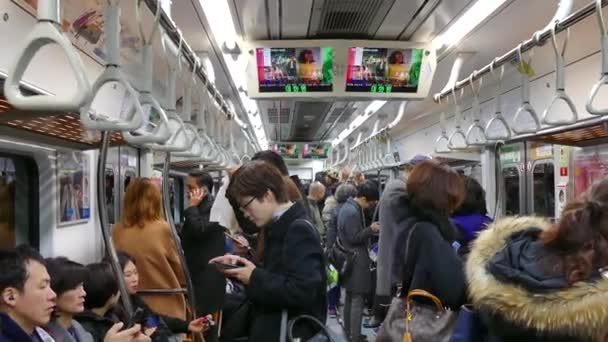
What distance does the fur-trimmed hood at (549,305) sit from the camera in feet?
5.29

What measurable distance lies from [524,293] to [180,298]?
257 centimetres

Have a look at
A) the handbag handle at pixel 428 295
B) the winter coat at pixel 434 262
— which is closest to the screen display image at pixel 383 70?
the winter coat at pixel 434 262

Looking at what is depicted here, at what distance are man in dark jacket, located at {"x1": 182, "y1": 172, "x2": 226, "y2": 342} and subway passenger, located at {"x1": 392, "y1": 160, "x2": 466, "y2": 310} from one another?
5.19ft

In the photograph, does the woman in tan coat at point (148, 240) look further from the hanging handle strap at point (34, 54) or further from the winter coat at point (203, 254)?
the hanging handle strap at point (34, 54)

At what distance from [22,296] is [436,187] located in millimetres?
1720

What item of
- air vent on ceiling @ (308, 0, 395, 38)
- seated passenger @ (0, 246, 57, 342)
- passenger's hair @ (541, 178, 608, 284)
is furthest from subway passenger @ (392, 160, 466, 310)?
air vent on ceiling @ (308, 0, 395, 38)

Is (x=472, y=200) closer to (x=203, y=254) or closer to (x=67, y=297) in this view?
(x=203, y=254)

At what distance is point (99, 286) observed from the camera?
8.96 feet

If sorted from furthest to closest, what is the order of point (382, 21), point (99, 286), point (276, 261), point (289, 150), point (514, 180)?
1. point (289, 150)
2. point (514, 180)
3. point (382, 21)
4. point (99, 286)
5. point (276, 261)

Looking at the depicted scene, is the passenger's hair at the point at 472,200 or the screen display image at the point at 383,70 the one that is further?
the screen display image at the point at 383,70

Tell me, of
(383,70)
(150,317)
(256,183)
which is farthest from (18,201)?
(383,70)

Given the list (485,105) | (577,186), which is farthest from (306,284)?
(485,105)

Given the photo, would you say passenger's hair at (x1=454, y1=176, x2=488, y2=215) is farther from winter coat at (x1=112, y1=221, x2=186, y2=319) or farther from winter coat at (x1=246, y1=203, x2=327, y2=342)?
Answer: winter coat at (x1=112, y1=221, x2=186, y2=319)

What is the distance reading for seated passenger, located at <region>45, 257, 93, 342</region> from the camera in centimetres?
233
